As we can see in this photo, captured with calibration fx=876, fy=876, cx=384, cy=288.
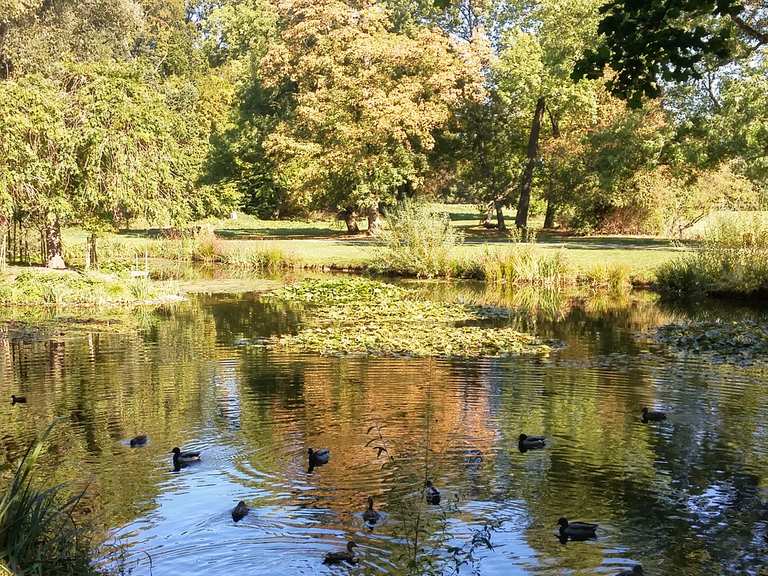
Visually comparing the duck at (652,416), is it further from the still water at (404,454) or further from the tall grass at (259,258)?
the tall grass at (259,258)

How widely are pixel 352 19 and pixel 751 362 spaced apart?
31788 millimetres

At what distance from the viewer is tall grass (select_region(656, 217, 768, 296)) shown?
2380 centimetres

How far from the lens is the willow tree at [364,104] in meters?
40.5

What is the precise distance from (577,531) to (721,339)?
35.5 feet

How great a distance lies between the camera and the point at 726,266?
24.4 meters

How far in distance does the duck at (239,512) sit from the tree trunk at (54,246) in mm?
20253

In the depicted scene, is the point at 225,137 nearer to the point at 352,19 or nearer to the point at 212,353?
the point at 352,19

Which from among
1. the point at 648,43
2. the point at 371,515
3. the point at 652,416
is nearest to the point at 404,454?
the point at 371,515

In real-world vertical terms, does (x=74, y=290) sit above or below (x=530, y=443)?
above

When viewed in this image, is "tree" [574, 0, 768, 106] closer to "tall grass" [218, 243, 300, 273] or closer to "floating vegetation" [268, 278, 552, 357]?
Answer: "floating vegetation" [268, 278, 552, 357]

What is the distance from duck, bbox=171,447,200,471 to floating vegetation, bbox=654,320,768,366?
9.95 meters

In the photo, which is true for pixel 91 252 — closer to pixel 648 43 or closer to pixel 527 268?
pixel 527 268

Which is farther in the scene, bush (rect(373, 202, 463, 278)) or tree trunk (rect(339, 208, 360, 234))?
tree trunk (rect(339, 208, 360, 234))

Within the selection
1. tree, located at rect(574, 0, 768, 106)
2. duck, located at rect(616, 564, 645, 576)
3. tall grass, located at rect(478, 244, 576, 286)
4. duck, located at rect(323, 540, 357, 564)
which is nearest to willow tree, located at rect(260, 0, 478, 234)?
tall grass, located at rect(478, 244, 576, 286)
